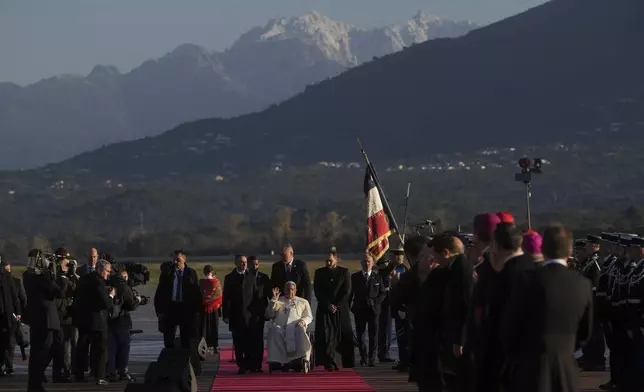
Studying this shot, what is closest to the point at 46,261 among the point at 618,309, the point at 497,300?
the point at 618,309

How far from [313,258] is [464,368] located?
7473 centimetres

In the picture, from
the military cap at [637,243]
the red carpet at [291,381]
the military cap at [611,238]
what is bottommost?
the red carpet at [291,381]

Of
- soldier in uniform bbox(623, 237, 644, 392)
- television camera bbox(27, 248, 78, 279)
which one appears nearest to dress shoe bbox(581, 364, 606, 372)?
soldier in uniform bbox(623, 237, 644, 392)

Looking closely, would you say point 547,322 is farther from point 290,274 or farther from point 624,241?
point 290,274

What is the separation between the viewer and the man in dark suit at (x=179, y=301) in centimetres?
2020

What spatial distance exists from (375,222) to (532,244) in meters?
14.4

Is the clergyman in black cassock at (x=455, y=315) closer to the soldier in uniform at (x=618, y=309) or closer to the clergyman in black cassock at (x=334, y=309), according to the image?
the soldier in uniform at (x=618, y=309)

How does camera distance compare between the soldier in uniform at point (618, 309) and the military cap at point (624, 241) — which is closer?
the soldier in uniform at point (618, 309)

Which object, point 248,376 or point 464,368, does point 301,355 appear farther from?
point 464,368

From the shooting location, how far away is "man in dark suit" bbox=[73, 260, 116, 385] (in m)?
18.4

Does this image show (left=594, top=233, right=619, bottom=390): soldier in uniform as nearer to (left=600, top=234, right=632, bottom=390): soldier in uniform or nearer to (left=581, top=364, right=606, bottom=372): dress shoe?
(left=600, top=234, right=632, bottom=390): soldier in uniform

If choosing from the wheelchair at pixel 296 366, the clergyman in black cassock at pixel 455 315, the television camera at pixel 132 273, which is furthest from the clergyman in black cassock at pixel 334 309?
the clergyman in black cassock at pixel 455 315

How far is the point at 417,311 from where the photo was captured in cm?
1189

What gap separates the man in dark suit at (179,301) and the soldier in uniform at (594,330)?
17.5 ft
